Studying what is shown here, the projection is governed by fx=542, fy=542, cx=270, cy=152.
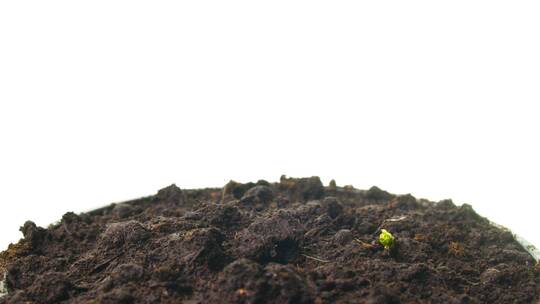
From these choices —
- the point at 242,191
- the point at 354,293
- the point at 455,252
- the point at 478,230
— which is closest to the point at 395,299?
the point at 354,293

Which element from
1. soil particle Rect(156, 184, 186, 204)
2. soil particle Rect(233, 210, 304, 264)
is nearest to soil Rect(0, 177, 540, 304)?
soil particle Rect(233, 210, 304, 264)

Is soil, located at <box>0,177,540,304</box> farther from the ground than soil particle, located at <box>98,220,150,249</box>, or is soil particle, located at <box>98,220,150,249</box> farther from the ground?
soil particle, located at <box>98,220,150,249</box>

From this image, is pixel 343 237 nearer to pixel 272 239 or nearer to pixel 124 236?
pixel 272 239

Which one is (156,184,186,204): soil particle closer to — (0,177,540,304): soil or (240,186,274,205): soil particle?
(0,177,540,304): soil

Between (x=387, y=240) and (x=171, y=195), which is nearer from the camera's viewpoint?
(x=387, y=240)

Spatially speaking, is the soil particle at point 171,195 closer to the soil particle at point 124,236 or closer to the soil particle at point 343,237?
the soil particle at point 124,236

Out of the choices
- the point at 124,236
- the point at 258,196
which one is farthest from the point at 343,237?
the point at 124,236

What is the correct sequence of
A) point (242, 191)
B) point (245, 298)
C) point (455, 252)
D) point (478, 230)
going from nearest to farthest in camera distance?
point (245, 298) → point (455, 252) → point (478, 230) → point (242, 191)

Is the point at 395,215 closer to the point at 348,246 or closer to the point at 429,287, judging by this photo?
the point at 348,246
